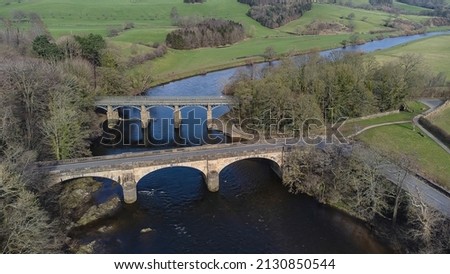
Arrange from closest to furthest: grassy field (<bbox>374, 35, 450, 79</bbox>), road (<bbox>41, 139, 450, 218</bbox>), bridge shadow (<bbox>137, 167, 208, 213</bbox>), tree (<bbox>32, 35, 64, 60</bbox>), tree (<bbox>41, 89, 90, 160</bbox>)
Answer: road (<bbox>41, 139, 450, 218</bbox>) → bridge shadow (<bbox>137, 167, 208, 213</bbox>) → tree (<bbox>41, 89, 90, 160</bbox>) → tree (<bbox>32, 35, 64, 60</bbox>) → grassy field (<bbox>374, 35, 450, 79</bbox>)

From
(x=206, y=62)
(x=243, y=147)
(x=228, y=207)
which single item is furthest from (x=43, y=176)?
(x=206, y=62)

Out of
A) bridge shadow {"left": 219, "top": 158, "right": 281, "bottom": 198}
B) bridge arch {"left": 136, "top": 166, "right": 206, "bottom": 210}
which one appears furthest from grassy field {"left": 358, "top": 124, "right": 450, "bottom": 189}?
bridge arch {"left": 136, "top": 166, "right": 206, "bottom": 210}

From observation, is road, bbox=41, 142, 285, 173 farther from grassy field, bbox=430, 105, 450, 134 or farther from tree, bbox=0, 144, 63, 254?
grassy field, bbox=430, 105, 450, 134

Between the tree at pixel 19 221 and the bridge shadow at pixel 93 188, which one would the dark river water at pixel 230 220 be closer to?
the bridge shadow at pixel 93 188

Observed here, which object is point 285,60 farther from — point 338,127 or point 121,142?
point 121,142

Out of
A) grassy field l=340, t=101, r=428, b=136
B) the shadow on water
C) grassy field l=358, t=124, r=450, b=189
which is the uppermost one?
grassy field l=340, t=101, r=428, b=136

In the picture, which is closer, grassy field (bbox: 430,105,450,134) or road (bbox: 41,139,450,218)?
road (bbox: 41,139,450,218)

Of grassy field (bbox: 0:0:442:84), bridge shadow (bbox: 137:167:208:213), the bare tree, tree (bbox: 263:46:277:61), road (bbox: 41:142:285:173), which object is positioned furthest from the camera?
tree (bbox: 263:46:277:61)
